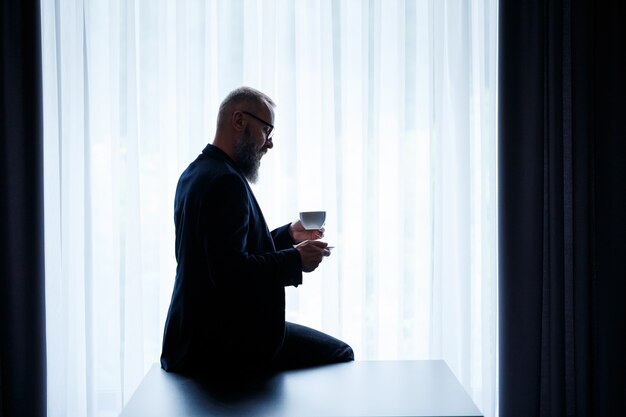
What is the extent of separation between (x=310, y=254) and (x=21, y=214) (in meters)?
1.46

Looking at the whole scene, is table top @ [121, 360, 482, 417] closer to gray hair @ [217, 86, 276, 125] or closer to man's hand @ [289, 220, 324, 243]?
man's hand @ [289, 220, 324, 243]

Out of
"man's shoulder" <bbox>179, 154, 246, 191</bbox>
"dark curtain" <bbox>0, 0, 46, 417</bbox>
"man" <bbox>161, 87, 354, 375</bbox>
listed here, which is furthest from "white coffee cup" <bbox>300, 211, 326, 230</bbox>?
"dark curtain" <bbox>0, 0, 46, 417</bbox>

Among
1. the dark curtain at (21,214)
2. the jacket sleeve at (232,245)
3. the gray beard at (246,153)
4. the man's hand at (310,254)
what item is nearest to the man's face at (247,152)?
the gray beard at (246,153)

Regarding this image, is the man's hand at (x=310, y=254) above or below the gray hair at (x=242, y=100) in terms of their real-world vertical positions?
below

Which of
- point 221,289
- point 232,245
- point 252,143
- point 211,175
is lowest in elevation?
point 221,289

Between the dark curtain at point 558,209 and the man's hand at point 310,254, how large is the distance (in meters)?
1.18

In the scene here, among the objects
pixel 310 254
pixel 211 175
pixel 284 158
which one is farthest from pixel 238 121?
pixel 284 158

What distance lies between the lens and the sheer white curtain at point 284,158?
94.4 inches

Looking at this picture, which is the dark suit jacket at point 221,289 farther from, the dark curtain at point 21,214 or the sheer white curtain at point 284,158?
the dark curtain at point 21,214

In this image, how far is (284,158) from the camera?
2424mm

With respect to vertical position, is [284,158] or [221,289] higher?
[284,158]

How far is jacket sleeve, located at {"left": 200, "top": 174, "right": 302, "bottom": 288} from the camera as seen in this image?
1431 millimetres

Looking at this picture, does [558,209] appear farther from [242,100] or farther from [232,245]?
[232,245]

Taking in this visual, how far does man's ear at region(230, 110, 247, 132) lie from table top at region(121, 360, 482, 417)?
747mm
